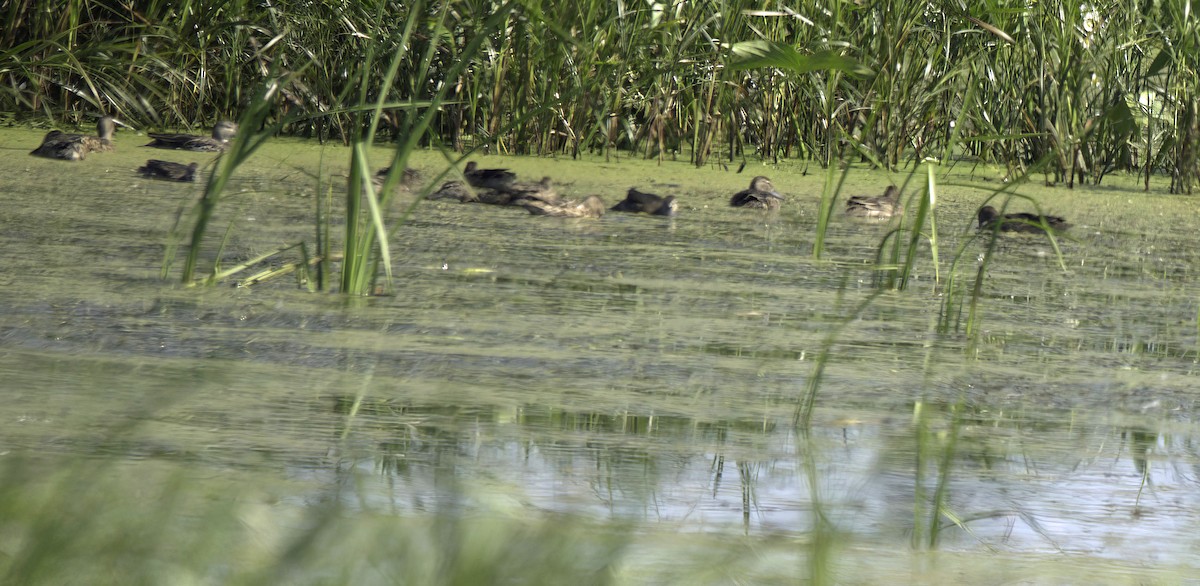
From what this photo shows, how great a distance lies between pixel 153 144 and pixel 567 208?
225 centimetres

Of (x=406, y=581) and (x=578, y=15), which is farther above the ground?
(x=578, y=15)

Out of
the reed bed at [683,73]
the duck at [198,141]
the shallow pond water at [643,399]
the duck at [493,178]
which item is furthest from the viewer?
the duck at [198,141]

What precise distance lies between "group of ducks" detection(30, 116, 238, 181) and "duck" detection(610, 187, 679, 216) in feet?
4.81

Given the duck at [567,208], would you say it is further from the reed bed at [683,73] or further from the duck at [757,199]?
the reed bed at [683,73]

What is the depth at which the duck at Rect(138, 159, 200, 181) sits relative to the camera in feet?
17.2

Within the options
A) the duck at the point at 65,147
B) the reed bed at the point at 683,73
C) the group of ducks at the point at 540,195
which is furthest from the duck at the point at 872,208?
the duck at the point at 65,147

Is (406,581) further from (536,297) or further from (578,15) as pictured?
(578,15)

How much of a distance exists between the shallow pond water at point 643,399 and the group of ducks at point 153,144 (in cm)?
118

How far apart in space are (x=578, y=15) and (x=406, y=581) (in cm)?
464

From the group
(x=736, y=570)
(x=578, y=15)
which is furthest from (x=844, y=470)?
(x=578, y=15)

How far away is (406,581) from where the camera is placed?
3.80 ft

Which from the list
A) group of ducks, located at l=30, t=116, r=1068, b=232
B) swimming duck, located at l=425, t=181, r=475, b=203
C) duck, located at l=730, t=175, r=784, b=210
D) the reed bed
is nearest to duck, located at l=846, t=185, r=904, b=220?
group of ducks, located at l=30, t=116, r=1068, b=232

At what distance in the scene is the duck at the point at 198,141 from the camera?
19.9 feet

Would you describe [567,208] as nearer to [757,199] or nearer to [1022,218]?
[757,199]
